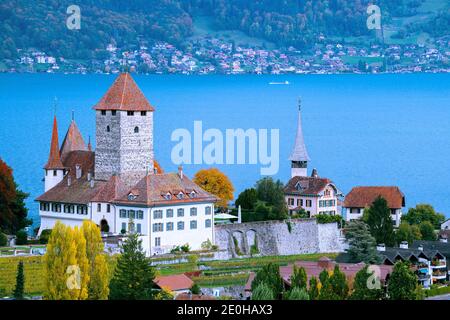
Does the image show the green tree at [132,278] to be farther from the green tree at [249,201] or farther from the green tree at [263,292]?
the green tree at [249,201]

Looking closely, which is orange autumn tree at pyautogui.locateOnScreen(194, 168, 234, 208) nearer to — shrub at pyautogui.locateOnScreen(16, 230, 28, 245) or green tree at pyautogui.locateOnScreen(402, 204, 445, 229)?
green tree at pyautogui.locateOnScreen(402, 204, 445, 229)

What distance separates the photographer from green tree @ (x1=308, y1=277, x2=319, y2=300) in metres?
56.3

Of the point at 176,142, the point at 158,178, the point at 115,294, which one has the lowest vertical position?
the point at 115,294

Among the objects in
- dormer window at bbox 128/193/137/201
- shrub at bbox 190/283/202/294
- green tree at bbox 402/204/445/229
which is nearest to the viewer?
shrub at bbox 190/283/202/294

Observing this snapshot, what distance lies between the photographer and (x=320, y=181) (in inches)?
3238

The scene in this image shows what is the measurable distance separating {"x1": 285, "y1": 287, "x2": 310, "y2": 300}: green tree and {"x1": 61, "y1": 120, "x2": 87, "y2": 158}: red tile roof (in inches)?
930

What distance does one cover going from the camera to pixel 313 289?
2235 inches

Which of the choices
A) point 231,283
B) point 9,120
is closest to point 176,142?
point 9,120

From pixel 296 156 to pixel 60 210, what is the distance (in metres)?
15.3

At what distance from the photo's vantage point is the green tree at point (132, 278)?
55.9m

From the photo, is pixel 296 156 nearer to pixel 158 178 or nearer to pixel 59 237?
pixel 158 178

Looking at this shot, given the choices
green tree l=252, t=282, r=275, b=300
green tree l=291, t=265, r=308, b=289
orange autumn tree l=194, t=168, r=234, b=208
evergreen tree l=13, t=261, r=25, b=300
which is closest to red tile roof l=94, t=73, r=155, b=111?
orange autumn tree l=194, t=168, r=234, b=208

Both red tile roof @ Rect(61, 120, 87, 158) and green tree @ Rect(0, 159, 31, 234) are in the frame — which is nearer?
green tree @ Rect(0, 159, 31, 234)

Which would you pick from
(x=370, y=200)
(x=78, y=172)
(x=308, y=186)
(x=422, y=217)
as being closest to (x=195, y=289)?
(x=78, y=172)
